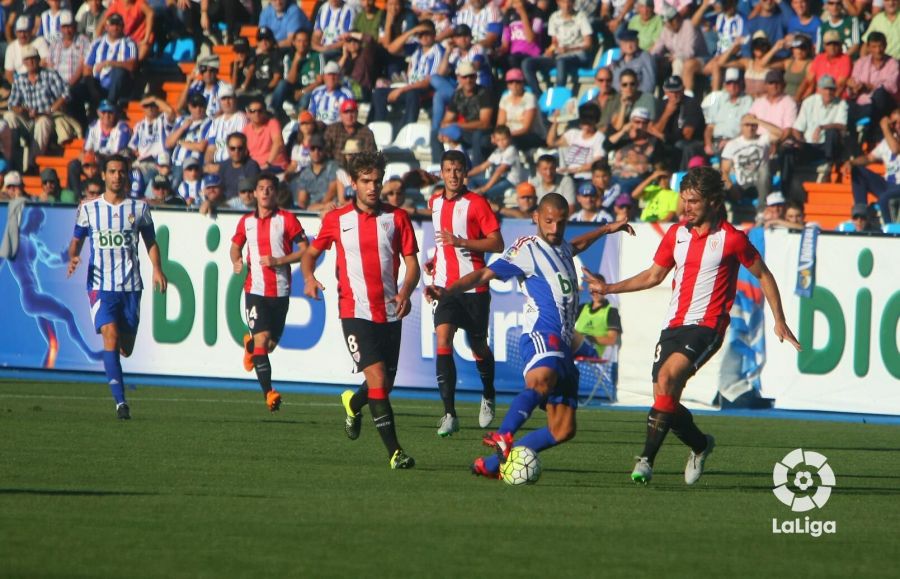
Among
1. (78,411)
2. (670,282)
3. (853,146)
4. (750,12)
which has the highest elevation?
(750,12)

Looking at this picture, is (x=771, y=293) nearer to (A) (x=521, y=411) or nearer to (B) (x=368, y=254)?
(A) (x=521, y=411)

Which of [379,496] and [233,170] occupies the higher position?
[233,170]

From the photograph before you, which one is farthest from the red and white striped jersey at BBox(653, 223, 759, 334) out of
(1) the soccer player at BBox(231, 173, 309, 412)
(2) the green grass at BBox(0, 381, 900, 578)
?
(1) the soccer player at BBox(231, 173, 309, 412)

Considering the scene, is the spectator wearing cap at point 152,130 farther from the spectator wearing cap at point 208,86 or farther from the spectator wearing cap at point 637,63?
the spectator wearing cap at point 637,63

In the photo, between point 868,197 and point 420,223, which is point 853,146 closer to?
point 868,197

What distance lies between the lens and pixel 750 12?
21688 mm

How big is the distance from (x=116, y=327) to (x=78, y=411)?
1.00 metres

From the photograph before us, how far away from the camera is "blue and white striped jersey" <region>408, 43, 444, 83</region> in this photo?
73.7 ft

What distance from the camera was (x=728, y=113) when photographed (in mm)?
20172

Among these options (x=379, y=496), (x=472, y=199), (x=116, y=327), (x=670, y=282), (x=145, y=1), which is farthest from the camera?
(x=145, y=1)

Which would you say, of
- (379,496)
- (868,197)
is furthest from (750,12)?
(379,496)

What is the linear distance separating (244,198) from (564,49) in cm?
570

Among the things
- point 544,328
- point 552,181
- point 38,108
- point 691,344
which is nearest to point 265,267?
point 552,181

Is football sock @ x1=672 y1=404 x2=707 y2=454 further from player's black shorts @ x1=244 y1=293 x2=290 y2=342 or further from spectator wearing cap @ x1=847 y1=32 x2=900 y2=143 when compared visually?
spectator wearing cap @ x1=847 y1=32 x2=900 y2=143
